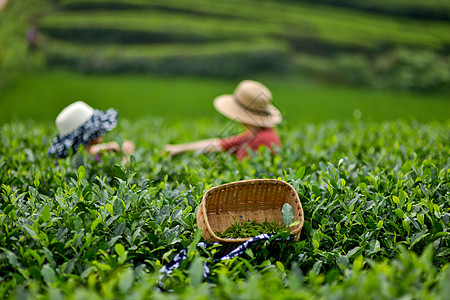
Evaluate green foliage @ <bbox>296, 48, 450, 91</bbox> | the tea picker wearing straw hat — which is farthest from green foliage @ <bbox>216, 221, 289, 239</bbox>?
green foliage @ <bbox>296, 48, 450, 91</bbox>

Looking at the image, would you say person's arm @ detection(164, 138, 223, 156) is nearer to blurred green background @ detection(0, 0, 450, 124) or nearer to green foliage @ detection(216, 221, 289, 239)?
green foliage @ detection(216, 221, 289, 239)

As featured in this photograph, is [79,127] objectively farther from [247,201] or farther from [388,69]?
[388,69]

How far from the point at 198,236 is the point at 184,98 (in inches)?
347

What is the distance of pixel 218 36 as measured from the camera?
1378cm

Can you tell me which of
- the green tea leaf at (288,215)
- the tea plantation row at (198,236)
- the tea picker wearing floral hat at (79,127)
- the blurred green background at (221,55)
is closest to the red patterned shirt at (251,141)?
the tea plantation row at (198,236)

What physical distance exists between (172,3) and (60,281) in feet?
49.2

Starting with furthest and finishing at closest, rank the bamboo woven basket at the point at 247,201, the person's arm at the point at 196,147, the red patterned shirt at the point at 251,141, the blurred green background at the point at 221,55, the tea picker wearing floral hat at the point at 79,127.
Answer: the blurred green background at the point at 221,55 → the red patterned shirt at the point at 251,141 → the person's arm at the point at 196,147 → the tea picker wearing floral hat at the point at 79,127 → the bamboo woven basket at the point at 247,201

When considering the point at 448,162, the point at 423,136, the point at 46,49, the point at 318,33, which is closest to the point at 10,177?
the point at 448,162

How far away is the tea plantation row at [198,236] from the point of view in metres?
1.35

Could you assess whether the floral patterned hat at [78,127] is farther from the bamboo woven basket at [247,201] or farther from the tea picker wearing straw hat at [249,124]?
the bamboo woven basket at [247,201]

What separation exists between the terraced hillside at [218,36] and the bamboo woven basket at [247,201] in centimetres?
1068

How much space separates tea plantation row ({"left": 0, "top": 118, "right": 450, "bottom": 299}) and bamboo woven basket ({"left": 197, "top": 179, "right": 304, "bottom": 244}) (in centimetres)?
10

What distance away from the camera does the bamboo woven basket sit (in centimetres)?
201

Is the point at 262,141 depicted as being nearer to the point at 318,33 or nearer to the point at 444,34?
the point at 318,33
